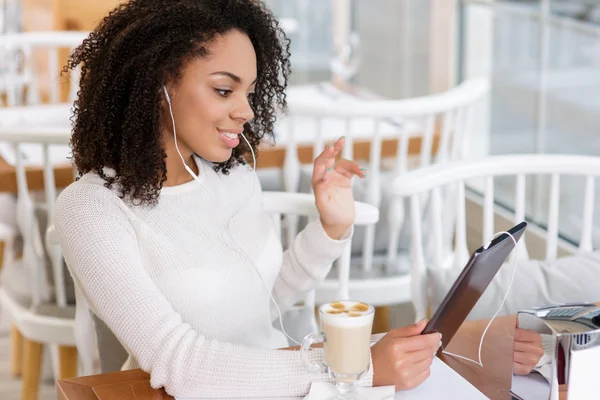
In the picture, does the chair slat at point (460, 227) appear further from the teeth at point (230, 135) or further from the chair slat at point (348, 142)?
the teeth at point (230, 135)

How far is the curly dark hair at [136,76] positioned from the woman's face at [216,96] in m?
0.02

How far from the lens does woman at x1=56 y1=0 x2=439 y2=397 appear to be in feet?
4.24

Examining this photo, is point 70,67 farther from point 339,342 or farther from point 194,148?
point 339,342

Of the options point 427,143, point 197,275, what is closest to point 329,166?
point 197,275

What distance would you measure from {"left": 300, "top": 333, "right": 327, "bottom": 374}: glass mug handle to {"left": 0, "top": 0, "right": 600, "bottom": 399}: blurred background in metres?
1.13

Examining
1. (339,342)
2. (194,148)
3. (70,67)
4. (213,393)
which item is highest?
(70,67)

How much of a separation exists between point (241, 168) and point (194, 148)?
24 cm

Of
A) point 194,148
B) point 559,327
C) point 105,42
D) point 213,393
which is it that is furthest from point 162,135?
point 559,327

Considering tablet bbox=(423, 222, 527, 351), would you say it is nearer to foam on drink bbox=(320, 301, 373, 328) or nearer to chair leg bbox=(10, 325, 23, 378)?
foam on drink bbox=(320, 301, 373, 328)

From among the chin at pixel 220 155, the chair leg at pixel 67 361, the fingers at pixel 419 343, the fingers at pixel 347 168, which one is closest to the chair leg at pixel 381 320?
the chair leg at pixel 67 361

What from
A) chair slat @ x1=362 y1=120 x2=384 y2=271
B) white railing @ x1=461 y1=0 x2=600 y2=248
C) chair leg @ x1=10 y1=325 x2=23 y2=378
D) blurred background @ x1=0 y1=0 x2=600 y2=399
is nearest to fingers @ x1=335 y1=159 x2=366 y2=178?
chair slat @ x1=362 y1=120 x2=384 y2=271

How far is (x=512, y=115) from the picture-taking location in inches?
124

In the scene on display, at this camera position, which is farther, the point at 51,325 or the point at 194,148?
the point at 51,325

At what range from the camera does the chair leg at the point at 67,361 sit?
2.22m
